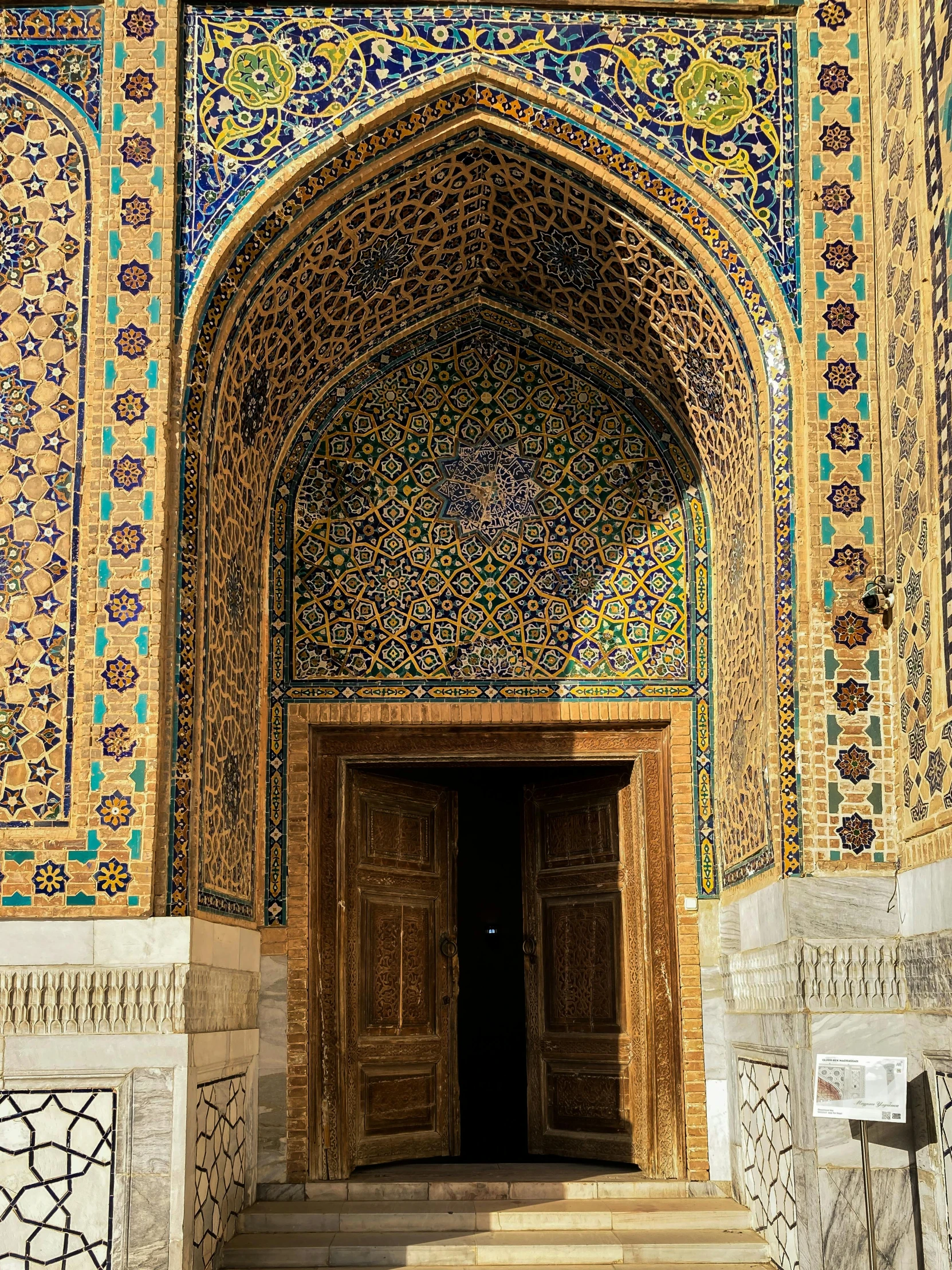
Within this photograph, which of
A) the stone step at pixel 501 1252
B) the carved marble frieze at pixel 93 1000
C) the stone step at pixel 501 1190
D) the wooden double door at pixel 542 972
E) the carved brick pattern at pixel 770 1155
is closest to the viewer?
the carved marble frieze at pixel 93 1000

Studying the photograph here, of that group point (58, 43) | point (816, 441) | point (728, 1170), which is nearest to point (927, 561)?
point (816, 441)

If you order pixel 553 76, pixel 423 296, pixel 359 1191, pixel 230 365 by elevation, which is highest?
pixel 553 76

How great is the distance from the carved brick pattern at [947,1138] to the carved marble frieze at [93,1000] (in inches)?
99.8

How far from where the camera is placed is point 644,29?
589 centimetres

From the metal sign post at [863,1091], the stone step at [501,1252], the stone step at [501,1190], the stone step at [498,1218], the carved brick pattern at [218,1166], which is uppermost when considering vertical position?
the metal sign post at [863,1091]

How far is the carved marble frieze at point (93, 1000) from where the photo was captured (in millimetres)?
5055

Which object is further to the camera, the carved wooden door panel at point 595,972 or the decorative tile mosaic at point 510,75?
the carved wooden door panel at point 595,972

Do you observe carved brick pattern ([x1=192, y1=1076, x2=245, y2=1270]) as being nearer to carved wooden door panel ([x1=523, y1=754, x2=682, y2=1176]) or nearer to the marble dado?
carved wooden door panel ([x1=523, y1=754, x2=682, y2=1176])

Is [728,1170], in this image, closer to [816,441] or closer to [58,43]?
[816,441]

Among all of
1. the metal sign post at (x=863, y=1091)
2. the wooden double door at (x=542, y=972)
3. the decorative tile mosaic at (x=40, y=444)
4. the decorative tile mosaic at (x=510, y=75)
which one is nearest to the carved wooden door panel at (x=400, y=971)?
the wooden double door at (x=542, y=972)

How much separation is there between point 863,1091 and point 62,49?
4.91 metres

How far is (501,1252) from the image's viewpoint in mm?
5555

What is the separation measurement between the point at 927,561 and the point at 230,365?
2862 millimetres

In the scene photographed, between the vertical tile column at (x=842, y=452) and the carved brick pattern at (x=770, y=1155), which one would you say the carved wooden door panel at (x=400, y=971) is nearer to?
the carved brick pattern at (x=770, y=1155)
